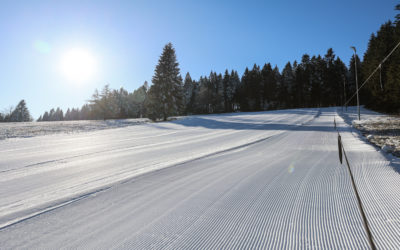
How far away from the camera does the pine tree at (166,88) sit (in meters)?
26.9

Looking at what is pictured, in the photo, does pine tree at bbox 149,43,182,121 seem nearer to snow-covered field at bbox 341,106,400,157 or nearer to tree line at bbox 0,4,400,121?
tree line at bbox 0,4,400,121

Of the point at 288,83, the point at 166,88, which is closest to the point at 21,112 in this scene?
the point at 166,88

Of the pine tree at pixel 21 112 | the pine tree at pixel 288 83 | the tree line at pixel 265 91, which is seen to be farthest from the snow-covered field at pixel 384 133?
the pine tree at pixel 21 112

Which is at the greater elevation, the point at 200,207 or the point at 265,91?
the point at 265,91

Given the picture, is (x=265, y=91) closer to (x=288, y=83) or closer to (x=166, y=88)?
(x=288, y=83)

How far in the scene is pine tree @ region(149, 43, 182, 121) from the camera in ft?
88.4

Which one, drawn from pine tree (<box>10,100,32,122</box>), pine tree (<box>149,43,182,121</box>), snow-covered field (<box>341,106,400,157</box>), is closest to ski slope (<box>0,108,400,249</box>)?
snow-covered field (<box>341,106,400,157</box>)

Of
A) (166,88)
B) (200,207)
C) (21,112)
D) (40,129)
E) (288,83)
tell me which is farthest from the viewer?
(288,83)

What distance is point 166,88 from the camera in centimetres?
2723

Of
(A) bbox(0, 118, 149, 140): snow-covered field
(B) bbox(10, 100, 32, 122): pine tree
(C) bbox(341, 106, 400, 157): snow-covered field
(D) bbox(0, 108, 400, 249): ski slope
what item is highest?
(B) bbox(10, 100, 32, 122): pine tree

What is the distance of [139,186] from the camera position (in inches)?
112

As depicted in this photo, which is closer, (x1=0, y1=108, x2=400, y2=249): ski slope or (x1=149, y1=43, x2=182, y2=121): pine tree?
(x1=0, y1=108, x2=400, y2=249): ski slope

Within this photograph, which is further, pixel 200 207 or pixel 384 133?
pixel 384 133

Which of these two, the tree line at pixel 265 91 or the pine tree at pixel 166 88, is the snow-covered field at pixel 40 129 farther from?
the tree line at pixel 265 91
